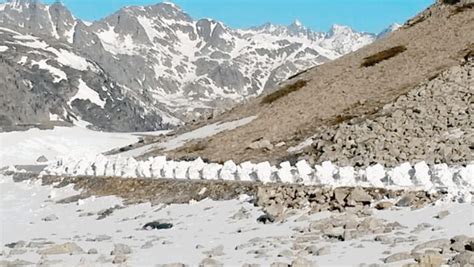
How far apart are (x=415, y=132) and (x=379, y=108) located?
12625mm

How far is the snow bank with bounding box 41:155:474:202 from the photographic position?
95.9 ft

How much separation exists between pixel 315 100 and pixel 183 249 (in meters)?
41.7

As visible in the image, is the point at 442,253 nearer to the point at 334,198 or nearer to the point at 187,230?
the point at 334,198

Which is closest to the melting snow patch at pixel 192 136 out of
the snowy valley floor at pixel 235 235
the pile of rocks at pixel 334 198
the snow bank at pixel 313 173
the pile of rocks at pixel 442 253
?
the snow bank at pixel 313 173

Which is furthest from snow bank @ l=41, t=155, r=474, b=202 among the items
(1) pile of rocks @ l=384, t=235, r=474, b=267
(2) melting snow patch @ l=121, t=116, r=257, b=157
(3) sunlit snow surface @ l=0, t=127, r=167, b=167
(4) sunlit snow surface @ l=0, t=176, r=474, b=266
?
(3) sunlit snow surface @ l=0, t=127, r=167, b=167

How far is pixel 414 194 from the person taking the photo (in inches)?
1124

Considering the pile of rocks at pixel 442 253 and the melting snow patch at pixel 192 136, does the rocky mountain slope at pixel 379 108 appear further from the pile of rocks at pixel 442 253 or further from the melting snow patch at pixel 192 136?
the pile of rocks at pixel 442 253

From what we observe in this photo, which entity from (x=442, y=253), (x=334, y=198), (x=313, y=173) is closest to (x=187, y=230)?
(x=334, y=198)

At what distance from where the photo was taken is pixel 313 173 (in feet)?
115

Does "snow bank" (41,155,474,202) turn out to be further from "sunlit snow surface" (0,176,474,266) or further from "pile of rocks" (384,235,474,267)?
"pile of rocks" (384,235,474,267)

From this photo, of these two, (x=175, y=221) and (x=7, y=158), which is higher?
(x=7, y=158)

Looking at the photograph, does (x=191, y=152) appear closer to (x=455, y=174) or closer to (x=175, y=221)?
(x=175, y=221)

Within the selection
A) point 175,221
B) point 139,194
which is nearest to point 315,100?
point 139,194

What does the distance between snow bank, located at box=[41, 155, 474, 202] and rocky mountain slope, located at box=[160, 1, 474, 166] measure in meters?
5.20
